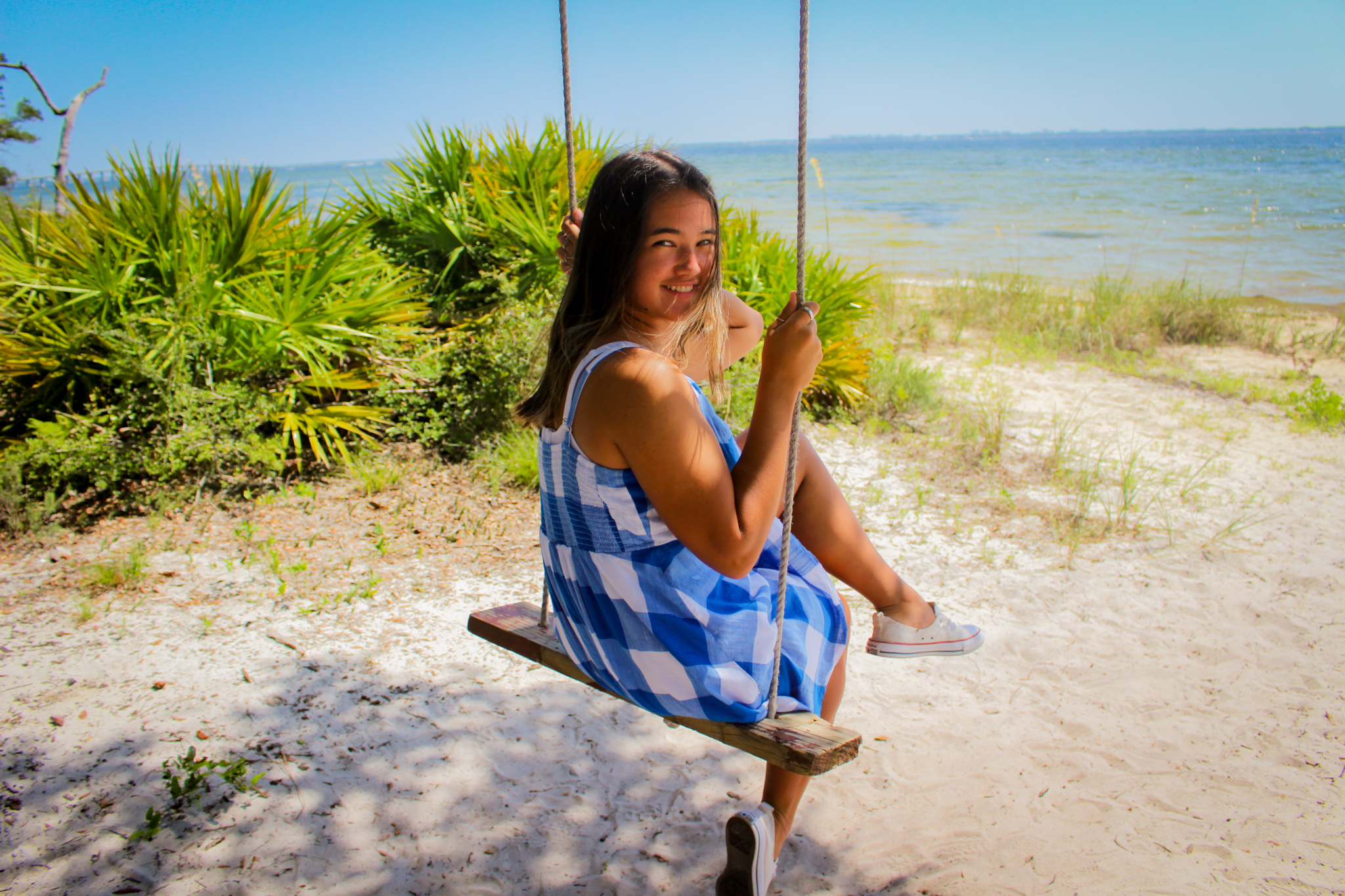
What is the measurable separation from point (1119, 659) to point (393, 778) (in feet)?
8.95

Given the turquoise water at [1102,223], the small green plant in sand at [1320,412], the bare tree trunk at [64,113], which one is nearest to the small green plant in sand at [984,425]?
the small green plant in sand at [1320,412]

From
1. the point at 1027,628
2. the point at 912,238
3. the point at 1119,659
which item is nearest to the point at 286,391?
the point at 1027,628

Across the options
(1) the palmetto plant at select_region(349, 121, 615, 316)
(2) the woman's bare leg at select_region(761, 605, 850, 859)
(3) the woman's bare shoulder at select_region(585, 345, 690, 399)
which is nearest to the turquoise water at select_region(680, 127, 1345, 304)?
(1) the palmetto plant at select_region(349, 121, 615, 316)

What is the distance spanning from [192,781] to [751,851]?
1.60m

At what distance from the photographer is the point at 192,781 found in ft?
7.27

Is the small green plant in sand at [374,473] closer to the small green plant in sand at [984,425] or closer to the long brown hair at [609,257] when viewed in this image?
the long brown hair at [609,257]

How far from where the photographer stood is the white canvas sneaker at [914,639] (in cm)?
203

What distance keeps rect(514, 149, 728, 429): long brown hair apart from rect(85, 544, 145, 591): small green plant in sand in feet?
8.84

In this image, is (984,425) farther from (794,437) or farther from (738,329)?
(794,437)

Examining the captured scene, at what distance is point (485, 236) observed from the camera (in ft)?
17.9

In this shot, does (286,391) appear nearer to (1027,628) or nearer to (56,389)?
(56,389)

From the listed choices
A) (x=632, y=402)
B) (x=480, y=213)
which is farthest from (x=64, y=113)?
(x=632, y=402)

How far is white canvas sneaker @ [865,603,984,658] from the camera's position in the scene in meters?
2.03

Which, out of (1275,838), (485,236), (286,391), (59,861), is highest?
(485,236)
